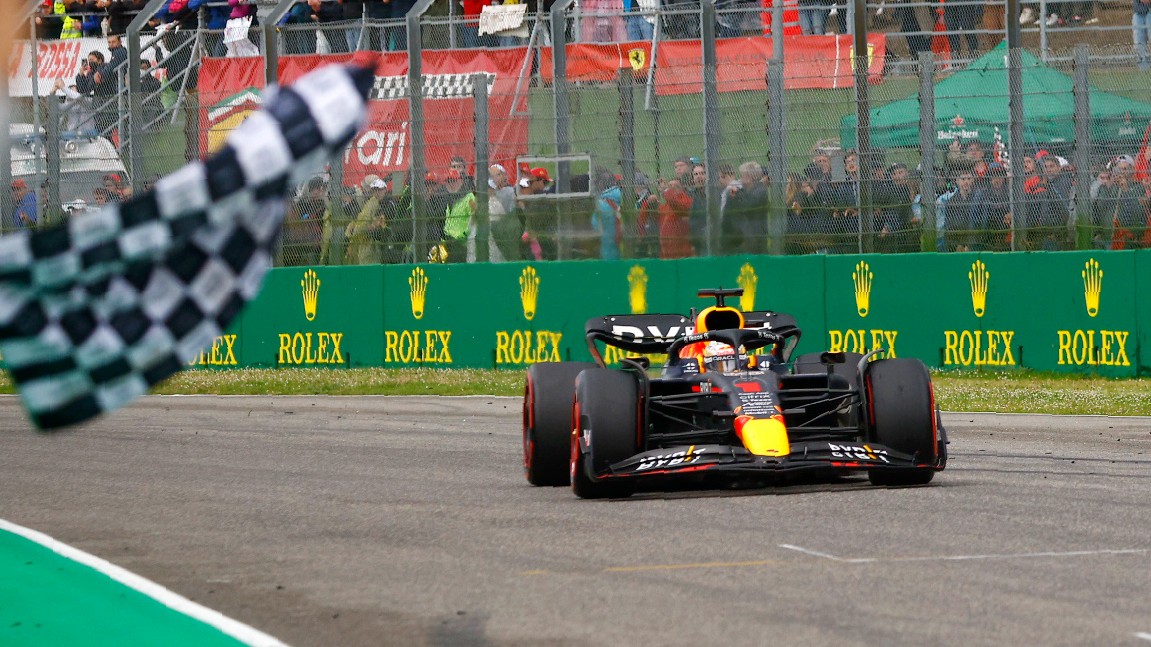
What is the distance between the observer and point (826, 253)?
18.5 meters

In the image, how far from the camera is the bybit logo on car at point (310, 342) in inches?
800

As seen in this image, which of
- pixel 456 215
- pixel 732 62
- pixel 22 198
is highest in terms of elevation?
pixel 732 62

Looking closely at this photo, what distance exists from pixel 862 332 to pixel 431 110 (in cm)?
527

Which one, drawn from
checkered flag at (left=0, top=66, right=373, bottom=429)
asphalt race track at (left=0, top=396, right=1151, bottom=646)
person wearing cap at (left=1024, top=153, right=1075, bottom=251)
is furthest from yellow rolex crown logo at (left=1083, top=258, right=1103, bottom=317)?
checkered flag at (left=0, top=66, right=373, bottom=429)

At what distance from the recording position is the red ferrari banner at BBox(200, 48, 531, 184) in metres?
19.6

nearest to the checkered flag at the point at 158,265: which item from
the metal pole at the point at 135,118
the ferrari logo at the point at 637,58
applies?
the ferrari logo at the point at 637,58

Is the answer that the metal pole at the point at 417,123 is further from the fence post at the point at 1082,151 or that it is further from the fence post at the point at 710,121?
the fence post at the point at 1082,151

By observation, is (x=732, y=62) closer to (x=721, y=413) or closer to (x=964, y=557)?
(x=721, y=413)

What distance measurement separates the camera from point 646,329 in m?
10.9

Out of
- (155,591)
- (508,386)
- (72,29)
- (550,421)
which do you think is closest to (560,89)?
(508,386)

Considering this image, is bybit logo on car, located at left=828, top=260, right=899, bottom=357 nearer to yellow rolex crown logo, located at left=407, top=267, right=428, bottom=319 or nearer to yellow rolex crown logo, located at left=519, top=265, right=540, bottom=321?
yellow rolex crown logo, located at left=519, top=265, right=540, bottom=321

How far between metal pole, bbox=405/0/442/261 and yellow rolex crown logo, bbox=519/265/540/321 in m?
1.28

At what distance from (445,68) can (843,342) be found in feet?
18.9

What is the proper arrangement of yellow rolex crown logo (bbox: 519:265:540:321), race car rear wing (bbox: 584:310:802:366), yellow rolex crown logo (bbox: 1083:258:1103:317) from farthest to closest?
yellow rolex crown logo (bbox: 519:265:540:321)
yellow rolex crown logo (bbox: 1083:258:1103:317)
race car rear wing (bbox: 584:310:802:366)
